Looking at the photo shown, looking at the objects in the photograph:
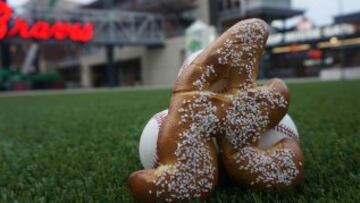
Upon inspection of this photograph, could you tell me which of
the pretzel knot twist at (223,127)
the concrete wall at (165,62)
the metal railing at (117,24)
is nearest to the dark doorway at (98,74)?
the concrete wall at (165,62)

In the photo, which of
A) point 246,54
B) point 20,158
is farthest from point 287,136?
point 20,158

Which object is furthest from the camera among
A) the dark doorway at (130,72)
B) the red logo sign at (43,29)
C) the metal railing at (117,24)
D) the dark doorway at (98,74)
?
the dark doorway at (98,74)

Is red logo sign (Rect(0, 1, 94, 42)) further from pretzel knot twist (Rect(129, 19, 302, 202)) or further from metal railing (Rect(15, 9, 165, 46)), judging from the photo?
pretzel knot twist (Rect(129, 19, 302, 202))

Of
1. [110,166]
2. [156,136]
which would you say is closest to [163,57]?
[110,166]

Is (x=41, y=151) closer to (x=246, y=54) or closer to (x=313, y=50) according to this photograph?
(x=246, y=54)

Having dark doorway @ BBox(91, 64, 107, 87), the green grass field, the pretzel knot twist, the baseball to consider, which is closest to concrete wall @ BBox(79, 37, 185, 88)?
dark doorway @ BBox(91, 64, 107, 87)

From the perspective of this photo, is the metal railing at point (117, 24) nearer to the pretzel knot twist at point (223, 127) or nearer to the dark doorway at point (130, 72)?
the dark doorway at point (130, 72)
